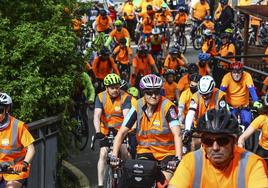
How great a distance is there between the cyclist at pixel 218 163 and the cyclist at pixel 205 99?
258 inches

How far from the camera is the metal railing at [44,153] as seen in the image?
9.41m

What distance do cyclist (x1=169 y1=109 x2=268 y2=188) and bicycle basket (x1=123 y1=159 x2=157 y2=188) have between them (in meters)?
2.50

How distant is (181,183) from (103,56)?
1299cm

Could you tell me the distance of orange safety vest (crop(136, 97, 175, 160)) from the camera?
8680 mm

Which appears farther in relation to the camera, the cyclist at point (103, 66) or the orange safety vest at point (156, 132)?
the cyclist at point (103, 66)

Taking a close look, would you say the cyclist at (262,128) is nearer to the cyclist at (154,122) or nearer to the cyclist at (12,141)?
the cyclist at (154,122)

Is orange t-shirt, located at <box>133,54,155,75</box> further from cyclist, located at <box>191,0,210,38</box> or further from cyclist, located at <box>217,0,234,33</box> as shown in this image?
cyclist, located at <box>191,0,210,38</box>

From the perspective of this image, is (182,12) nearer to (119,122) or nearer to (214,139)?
(119,122)

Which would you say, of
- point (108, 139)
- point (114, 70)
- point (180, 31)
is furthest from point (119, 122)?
point (180, 31)

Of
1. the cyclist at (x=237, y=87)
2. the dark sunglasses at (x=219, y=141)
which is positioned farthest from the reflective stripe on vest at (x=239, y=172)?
the cyclist at (x=237, y=87)

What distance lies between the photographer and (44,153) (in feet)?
31.5

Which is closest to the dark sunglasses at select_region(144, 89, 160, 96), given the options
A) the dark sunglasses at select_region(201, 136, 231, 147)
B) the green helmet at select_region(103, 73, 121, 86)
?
the green helmet at select_region(103, 73, 121, 86)

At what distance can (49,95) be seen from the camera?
10.6m

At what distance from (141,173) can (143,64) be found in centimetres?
1212
